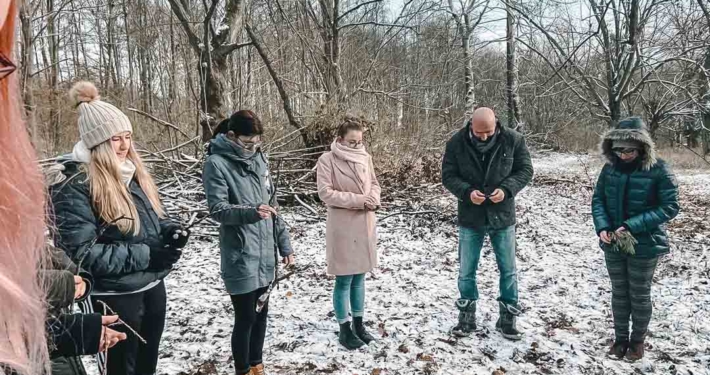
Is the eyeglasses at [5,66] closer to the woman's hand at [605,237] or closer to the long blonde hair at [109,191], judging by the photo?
the long blonde hair at [109,191]

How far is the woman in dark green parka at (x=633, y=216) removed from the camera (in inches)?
131

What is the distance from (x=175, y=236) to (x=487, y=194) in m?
2.50

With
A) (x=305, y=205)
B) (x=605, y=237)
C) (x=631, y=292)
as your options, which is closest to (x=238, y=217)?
(x=605, y=237)

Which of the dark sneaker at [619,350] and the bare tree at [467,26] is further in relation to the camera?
the bare tree at [467,26]

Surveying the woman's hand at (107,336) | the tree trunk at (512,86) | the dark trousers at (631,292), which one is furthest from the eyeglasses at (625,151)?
the tree trunk at (512,86)

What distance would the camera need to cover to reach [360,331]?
12.8 ft

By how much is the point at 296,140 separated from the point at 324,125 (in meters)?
0.87

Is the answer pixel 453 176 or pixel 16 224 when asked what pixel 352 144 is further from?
pixel 16 224

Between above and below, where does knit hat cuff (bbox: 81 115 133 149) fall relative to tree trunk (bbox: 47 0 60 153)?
below

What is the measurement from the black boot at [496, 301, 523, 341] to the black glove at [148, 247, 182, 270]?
278 centimetres

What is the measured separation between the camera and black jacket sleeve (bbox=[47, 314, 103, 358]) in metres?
1.52

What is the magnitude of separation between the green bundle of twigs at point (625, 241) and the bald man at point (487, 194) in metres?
0.76

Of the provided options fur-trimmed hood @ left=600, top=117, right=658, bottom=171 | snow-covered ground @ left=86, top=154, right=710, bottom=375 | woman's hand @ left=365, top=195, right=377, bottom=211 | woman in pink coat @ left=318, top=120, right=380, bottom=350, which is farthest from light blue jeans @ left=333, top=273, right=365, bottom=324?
fur-trimmed hood @ left=600, top=117, right=658, bottom=171

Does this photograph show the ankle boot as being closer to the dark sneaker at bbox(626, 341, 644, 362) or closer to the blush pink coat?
the blush pink coat
